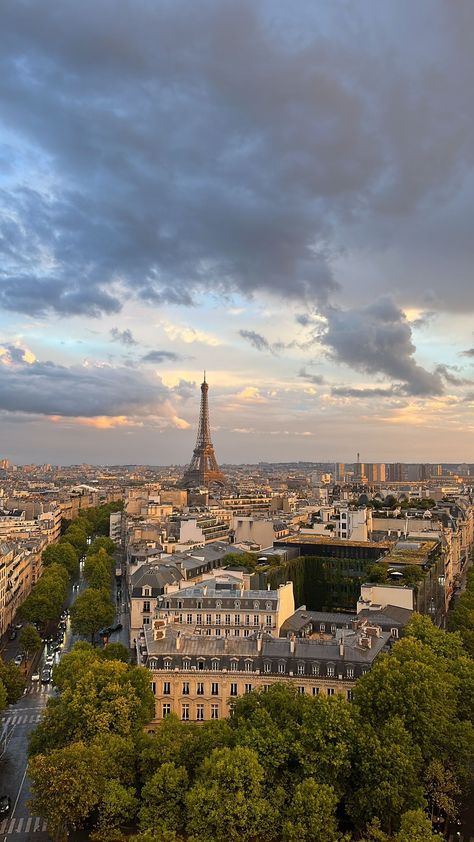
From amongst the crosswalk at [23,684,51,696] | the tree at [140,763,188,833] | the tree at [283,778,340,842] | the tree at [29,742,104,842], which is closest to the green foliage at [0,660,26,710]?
the crosswalk at [23,684,51,696]

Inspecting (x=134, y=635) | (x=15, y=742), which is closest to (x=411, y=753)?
(x=15, y=742)

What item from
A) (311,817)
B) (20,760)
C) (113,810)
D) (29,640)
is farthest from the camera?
(29,640)

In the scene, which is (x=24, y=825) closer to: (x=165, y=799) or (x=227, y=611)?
(x=165, y=799)

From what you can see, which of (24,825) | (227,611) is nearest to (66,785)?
(24,825)

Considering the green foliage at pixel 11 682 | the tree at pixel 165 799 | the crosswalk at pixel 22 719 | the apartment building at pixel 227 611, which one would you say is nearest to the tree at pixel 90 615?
the apartment building at pixel 227 611

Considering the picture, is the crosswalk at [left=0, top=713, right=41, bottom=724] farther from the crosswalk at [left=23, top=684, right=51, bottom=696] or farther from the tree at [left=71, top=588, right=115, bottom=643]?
A: the tree at [left=71, top=588, right=115, bottom=643]

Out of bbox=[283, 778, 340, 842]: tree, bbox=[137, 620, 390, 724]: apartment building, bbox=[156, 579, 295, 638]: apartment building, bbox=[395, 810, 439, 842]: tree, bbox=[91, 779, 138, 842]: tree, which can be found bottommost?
bbox=[91, 779, 138, 842]: tree

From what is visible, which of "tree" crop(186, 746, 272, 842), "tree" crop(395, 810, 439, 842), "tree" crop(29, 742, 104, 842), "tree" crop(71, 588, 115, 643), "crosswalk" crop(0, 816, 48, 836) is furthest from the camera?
"tree" crop(71, 588, 115, 643)
